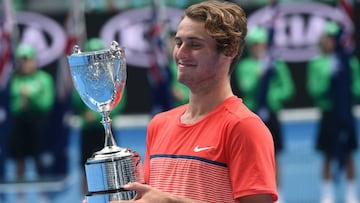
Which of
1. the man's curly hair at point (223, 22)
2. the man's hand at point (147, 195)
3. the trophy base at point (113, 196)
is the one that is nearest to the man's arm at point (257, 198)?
the man's hand at point (147, 195)

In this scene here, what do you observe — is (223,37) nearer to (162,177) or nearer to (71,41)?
(162,177)

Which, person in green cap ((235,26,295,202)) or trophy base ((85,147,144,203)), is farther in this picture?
person in green cap ((235,26,295,202))

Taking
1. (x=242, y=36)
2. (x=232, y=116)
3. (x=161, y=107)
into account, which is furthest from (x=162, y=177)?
(x=161, y=107)

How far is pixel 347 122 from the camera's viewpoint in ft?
31.8

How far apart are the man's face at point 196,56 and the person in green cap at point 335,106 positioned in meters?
6.72

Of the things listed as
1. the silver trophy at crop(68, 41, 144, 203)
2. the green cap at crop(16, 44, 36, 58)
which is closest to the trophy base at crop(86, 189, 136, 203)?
the silver trophy at crop(68, 41, 144, 203)

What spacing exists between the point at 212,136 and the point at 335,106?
23.2ft

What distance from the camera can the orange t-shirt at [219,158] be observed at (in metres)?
2.75

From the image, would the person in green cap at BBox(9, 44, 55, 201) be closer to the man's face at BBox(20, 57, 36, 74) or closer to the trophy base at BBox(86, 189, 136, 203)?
the man's face at BBox(20, 57, 36, 74)

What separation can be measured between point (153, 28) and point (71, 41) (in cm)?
83

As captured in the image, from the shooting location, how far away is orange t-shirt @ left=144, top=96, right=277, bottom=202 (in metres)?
2.75

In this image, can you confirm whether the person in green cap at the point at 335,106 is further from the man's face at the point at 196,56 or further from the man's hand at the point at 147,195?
the man's hand at the point at 147,195

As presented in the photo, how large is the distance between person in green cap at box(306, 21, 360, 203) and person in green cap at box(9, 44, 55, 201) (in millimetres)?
2886

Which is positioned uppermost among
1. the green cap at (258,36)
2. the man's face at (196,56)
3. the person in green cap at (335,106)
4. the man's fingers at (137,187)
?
the man's face at (196,56)
